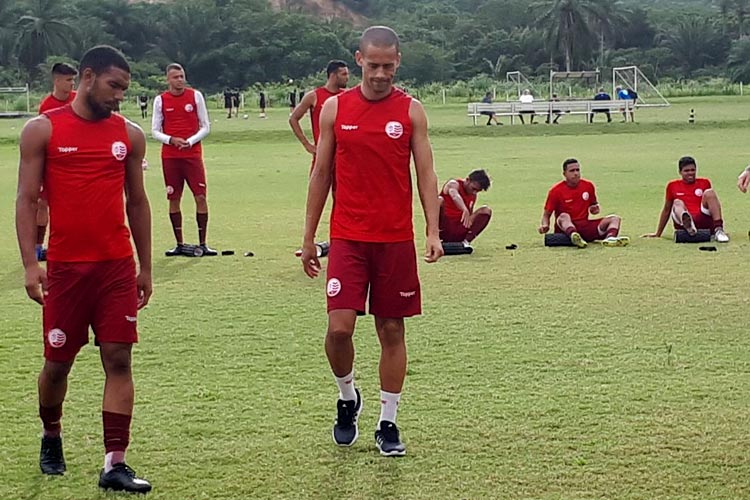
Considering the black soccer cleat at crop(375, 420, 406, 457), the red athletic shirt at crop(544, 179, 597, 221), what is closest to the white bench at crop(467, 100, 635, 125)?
the red athletic shirt at crop(544, 179, 597, 221)

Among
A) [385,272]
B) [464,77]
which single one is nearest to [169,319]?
[385,272]

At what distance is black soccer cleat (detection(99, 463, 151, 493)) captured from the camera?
5973 mm

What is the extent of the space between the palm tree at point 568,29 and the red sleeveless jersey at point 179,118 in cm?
9804

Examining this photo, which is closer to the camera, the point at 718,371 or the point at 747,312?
the point at 718,371

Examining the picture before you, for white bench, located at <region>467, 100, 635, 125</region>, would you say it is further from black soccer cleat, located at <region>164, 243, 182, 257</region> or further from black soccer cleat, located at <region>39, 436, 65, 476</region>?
black soccer cleat, located at <region>39, 436, 65, 476</region>

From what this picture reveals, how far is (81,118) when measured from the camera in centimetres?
604

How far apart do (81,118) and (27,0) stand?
122 metres

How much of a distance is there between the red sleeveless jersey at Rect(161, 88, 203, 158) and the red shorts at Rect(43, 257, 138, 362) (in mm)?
8786

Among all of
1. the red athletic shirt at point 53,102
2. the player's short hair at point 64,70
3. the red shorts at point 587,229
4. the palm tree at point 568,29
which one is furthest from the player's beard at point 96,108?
the palm tree at point 568,29

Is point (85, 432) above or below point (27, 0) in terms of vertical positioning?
below

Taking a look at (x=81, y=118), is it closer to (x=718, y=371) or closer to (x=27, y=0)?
(x=718, y=371)

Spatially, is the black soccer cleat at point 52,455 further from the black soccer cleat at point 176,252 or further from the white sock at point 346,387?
the black soccer cleat at point 176,252

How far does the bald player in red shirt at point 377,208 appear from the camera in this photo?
21.7 feet

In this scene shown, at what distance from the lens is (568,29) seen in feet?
363
